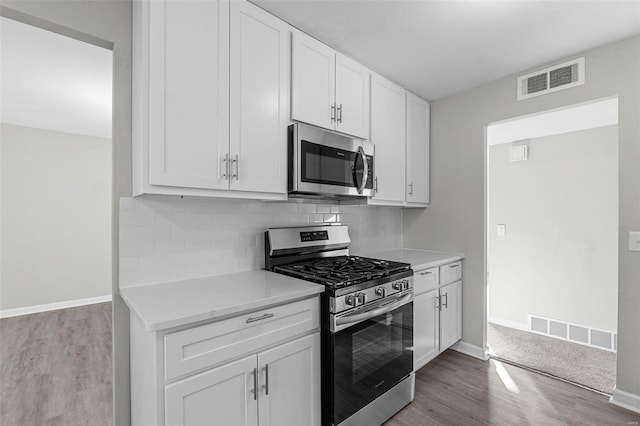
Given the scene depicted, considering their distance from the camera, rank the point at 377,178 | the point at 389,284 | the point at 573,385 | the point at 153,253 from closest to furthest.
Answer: the point at 153,253
the point at 389,284
the point at 573,385
the point at 377,178

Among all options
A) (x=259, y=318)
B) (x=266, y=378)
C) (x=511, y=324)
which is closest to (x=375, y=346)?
(x=266, y=378)

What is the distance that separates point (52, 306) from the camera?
4395 millimetres

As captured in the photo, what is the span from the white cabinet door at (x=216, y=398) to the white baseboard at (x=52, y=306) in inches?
177

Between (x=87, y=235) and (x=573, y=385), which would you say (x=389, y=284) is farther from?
(x=87, y=235)

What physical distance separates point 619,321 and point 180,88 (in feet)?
10.2

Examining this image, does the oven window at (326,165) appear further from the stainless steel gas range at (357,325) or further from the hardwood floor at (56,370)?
the hardwood floor at (56,370)

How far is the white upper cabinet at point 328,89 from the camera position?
78.5 inches

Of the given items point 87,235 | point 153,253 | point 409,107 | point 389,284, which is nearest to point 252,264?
point 153,253

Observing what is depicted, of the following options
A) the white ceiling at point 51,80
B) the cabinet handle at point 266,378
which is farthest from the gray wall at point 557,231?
the white ceiling at point 51,80

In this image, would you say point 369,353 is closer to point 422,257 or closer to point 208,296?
point 208,296

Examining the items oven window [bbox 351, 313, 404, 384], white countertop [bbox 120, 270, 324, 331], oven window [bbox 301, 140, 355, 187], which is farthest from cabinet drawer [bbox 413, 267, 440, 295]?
white countertop [bbox 120, 270, 324, 331]

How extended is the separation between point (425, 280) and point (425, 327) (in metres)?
0.38

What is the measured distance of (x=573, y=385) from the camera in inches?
93.8

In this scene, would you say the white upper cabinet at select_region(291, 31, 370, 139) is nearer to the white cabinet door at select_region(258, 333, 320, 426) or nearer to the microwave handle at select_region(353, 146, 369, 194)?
the microwave handle at select_region(353, 146, 369, 194)
